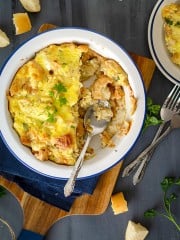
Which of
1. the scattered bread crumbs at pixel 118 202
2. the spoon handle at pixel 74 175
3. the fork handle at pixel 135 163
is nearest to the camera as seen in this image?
the spoon handle at pixel 74 175

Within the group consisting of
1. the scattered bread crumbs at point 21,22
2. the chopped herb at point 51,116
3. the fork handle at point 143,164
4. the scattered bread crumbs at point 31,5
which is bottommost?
the fork handle at point 143,164

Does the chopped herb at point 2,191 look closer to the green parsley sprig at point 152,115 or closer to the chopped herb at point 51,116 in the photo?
the chopped herb at point 51,116

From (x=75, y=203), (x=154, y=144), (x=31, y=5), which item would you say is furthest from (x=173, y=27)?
(x=75, y=203)

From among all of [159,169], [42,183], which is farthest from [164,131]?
[42,183]

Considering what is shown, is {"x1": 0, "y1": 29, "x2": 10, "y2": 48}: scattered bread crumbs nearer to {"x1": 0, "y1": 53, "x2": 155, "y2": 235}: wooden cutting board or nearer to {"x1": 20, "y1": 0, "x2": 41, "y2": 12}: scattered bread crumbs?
{"x1": 20, "y1": 0, "x2": 41, "y2": 12}: scattered bread crumbs

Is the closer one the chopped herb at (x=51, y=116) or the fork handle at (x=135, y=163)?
the chopped herb at (x=51, y=116)

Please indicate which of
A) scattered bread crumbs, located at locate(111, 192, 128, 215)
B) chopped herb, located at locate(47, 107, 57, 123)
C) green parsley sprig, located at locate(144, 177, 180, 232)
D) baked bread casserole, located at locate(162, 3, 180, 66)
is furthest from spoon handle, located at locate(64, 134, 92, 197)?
baked bread casserole, located at locate(162, 3, 180, 66)

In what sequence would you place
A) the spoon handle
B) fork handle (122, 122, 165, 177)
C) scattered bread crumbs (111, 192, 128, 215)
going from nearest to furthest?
the spoon handle
fork handle (122, 122, 165, 177)
scattered bread crumbs (111, 192, 128, 215)

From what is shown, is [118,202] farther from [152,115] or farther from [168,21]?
[168,21]

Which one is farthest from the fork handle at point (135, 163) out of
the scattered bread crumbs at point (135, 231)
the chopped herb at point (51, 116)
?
the chopped herb at point (51, 116)
